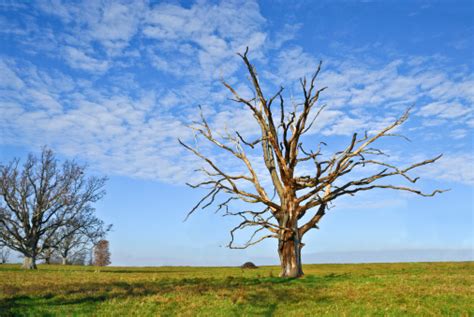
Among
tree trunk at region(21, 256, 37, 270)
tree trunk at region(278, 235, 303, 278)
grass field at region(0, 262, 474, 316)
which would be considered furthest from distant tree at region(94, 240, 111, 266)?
grass field at region(0, 262, 474, 316)

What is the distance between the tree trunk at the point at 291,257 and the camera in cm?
2484

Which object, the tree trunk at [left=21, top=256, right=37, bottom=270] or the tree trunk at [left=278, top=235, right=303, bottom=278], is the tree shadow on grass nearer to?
the tree trunk at [left=278, top=235, right=303, bottom=278]

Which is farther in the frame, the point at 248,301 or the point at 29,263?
the point at 29,263

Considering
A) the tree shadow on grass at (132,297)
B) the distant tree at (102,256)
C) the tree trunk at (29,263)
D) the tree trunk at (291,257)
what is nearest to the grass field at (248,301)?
the tree shadow on grass at (132,297)

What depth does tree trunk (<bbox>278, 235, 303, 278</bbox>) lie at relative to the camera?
2484cm

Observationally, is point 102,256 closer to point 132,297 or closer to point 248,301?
point 132,297

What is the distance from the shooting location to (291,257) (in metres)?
25.0

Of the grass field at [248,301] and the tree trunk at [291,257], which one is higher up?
the tree trunk at [291,257]

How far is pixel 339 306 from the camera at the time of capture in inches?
473

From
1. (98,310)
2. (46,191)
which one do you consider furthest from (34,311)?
(46,191)

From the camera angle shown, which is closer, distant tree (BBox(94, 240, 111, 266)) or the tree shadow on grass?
the tree shadow on grass

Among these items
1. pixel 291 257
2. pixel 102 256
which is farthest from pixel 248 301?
pixel 102 256

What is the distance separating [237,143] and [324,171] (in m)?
6.65

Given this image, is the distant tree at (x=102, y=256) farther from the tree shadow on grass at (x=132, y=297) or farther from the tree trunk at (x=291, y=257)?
the tree shadow on grass at (x=132, y=297)
